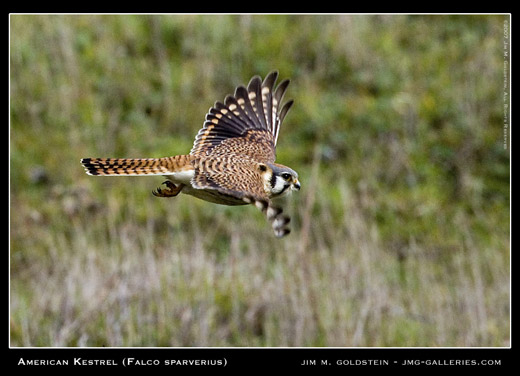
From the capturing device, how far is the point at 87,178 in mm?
6918

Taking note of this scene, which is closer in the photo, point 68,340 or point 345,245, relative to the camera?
point 68,340

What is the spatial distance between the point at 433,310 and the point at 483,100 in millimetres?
3071

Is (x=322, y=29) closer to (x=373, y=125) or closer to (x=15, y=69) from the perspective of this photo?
(x=373, y=125)

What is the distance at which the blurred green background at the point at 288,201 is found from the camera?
5410 millimetres

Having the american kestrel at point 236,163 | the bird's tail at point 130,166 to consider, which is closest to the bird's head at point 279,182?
the american kestrel at point 236,163

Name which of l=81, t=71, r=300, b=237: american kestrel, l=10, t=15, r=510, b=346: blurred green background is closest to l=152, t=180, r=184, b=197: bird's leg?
l=81, t=71, r=300, b=237: american kestrel

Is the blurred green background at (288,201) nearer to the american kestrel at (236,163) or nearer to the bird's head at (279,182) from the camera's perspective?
the american kestrel at (236,163)

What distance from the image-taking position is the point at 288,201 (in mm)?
6930

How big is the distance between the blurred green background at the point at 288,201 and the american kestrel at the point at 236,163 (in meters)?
0.95

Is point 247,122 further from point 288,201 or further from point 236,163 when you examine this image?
point 288,201

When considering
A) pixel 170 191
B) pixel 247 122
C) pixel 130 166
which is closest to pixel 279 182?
pixel 170 191

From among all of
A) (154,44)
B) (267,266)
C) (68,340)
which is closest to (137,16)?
(154,44)

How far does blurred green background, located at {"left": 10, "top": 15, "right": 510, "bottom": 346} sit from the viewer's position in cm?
541

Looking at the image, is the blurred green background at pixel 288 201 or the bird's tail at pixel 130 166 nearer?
the bird's tail at pixel 130 166
